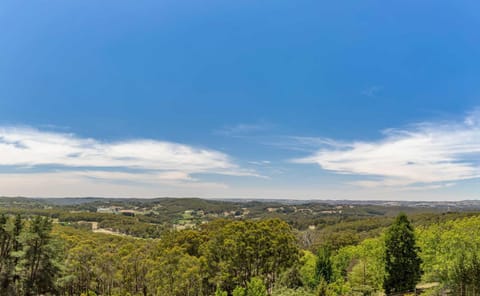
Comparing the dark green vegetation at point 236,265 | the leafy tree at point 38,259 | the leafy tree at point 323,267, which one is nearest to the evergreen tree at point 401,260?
the dark green vegetation at point 236,265

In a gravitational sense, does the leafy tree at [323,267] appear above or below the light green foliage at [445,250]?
below

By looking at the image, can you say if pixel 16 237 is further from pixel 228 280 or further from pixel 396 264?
pixel 396 264

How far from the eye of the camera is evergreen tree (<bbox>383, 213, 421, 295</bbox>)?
3366 cm

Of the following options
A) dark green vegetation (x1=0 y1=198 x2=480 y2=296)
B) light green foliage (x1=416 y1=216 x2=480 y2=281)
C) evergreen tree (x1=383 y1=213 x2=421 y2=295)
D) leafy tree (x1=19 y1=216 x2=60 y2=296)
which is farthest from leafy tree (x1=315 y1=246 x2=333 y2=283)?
leafy tree (x1=19 y1=216 x2=60 y2=296)

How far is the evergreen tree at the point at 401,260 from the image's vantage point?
110ft

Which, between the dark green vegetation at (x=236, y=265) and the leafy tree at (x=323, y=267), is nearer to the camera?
the dark green vegetation at (x=236, y=265)

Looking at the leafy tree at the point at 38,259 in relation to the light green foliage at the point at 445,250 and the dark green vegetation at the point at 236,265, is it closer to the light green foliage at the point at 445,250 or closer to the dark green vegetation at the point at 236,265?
the dark green vegetation at the point at 236,265

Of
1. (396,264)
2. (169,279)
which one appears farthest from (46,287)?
(396,264)

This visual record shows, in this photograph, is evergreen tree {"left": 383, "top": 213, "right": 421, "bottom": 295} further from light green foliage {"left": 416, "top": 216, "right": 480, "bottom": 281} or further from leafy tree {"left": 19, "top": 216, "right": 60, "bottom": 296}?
leafy tree {"left": 19, "top": 216, "right": 60, "bottom": 296}

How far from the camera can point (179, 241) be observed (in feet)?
152

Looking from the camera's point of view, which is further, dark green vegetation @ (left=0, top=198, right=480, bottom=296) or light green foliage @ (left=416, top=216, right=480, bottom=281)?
dark green vegetation @ (left=0, top=198, right=480, bottom=296)

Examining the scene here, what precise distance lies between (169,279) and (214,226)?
1508cm

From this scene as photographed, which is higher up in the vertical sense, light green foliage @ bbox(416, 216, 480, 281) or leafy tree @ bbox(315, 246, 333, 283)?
light green foliage @ bbox(416, 216, 480, 281)

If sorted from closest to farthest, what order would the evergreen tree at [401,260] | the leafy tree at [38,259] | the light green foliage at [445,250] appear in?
the light green foliage at [445,250] → the evergreen tree at [401,260] → the leafy tree at [38,259]
